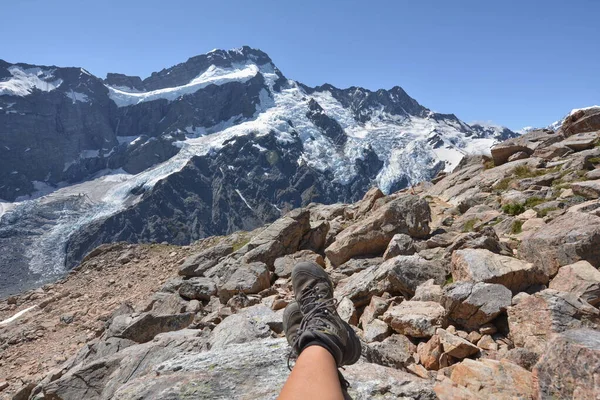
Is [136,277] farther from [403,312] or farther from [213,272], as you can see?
[403,312]

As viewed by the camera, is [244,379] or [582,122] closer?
[244,379]

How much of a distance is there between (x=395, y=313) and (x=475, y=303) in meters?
1.44

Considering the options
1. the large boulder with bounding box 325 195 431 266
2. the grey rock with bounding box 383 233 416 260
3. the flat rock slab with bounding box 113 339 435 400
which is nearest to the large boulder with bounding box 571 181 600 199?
the large boulder with bounding box 325 195 431 266

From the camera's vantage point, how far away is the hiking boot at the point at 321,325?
15.0 feet

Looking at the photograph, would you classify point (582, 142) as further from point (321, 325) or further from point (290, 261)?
point (321, 325)

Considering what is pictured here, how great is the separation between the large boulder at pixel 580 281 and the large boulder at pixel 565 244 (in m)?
0.46

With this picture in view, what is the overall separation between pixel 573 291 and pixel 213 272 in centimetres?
1321

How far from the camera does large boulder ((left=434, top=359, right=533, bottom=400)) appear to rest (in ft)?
14.6

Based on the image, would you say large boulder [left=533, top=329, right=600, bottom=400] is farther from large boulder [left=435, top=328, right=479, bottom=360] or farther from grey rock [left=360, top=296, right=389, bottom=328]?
grey rock [left=360, top=296, right=389, bottom=328]

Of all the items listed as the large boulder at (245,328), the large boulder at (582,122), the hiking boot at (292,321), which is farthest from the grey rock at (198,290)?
the large boulder at (582,122)

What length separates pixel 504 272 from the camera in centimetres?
732

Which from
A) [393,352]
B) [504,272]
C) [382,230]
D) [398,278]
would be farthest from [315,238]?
[393,352]

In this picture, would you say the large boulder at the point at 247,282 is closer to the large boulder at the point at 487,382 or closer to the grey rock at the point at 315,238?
the grey rock at the point at 315,238

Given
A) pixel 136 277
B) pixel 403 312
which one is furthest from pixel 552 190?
pixel 136 277
